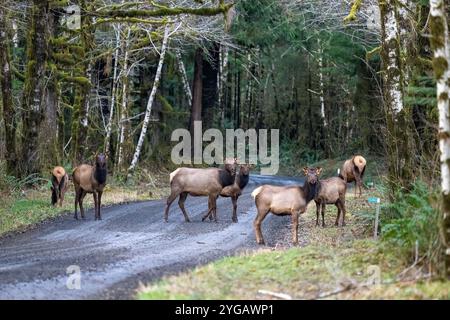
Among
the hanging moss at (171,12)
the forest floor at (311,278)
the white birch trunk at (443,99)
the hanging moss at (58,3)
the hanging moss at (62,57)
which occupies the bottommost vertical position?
the forest floor at (311,278)

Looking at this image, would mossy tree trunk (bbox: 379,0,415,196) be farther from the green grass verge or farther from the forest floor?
the green grass verge

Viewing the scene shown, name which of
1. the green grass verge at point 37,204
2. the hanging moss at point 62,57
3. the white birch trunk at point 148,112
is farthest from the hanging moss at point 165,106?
the hanging moss at point 62,57

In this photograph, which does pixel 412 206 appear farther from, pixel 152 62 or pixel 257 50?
pixel 257 50

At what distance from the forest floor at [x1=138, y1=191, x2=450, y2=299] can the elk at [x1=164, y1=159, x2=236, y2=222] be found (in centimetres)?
575

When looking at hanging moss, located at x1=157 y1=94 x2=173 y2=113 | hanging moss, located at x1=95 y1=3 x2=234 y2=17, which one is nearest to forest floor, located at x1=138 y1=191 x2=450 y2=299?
hanging moss, located at x1=95 y1=3 x2=234 y2=17

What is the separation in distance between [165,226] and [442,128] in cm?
894

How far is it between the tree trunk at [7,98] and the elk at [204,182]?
Result: 22.2 feet

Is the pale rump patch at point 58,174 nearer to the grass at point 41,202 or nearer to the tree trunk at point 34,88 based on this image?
the grass at point 41,202

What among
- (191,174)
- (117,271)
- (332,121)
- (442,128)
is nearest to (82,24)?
(191,174)

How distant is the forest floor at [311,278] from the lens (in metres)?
8.56

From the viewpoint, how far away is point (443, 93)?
9219 millimetres

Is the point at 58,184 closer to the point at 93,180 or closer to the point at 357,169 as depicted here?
the point at 93,180

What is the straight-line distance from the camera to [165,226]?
664 inches

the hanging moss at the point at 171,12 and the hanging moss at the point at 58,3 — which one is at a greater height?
the hanging moss at the point at 58,3
